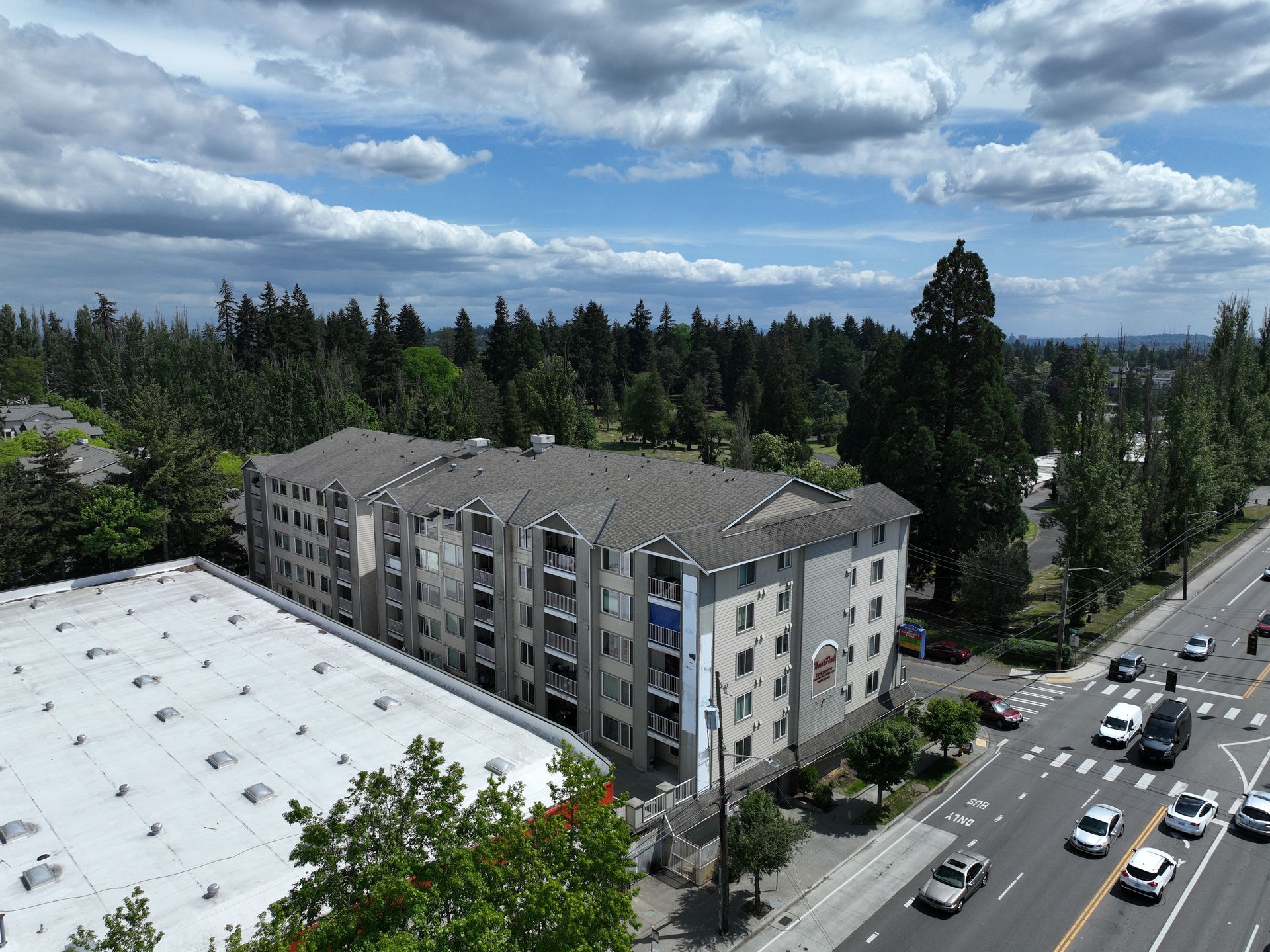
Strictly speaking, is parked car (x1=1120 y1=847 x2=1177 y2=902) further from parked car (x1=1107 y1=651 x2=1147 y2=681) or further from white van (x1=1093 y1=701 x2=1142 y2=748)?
parked car (x1=1107 y1=651 x2=1147 y2=681)

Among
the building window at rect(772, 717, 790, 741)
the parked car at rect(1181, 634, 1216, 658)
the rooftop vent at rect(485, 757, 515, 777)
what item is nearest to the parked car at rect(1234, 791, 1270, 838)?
the building window at rect(772, 717, 790, 741)

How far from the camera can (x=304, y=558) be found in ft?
196

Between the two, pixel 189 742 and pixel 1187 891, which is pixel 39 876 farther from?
pixel 1187 891

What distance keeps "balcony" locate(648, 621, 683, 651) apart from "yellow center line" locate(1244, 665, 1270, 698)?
38555 mm

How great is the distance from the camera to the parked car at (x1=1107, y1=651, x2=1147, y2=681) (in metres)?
50.7

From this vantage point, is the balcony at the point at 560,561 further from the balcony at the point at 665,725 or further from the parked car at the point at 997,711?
the parked car at the point at 997,711

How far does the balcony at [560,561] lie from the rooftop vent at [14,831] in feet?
71.9

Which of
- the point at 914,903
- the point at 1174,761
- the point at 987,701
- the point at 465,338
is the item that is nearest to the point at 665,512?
the point at 914,903

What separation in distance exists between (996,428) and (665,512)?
32519 mm

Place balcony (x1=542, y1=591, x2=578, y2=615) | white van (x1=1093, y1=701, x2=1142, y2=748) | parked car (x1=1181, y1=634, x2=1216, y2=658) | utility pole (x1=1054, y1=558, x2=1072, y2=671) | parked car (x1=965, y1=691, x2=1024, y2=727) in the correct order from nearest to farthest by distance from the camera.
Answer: balcony (x1=542, y1=591, x2=578, y2=615) → white van (x1=1093, y1=701, x2=1142, y2=748) → parked car (x1=965, y1=691, x2=1024, y2=727) → utility pole (x1=1054, y1=558, x2=1072, y2=671) → parked car (x1=1181, y1=634, x2=1216, y2=658)

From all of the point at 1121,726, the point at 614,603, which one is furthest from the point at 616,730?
the point at 1121,726

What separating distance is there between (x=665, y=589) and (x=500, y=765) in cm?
992

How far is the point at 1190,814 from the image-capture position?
3372 centimetres

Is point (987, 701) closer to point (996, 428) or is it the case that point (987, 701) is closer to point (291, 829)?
point (996, 428)
